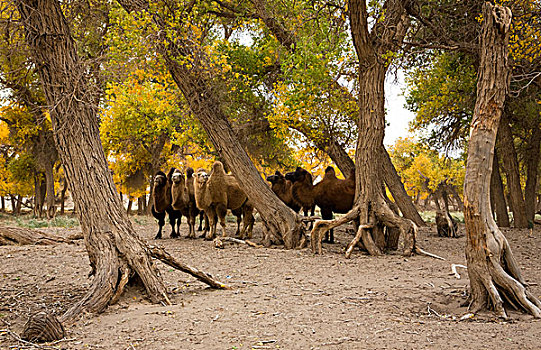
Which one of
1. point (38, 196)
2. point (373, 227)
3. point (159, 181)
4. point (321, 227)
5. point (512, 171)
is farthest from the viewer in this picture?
point (38, 196)

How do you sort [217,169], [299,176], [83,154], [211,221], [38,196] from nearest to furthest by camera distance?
[83,154] < [217,169] < [211,221] < [299,176] < [38,196]

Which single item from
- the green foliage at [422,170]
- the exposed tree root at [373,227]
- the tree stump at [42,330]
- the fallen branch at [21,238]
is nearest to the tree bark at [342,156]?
the exposed tree root at [373,227]

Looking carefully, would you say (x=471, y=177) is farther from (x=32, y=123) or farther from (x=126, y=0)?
(x=32, y=123)

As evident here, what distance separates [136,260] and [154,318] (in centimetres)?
102

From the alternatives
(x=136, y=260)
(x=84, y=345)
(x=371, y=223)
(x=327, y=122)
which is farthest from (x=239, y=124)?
(x=84, y=345)

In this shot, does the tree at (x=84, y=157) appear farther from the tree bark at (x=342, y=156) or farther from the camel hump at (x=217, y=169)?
the tree bark at (x=342, y=156)

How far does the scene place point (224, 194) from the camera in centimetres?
1158

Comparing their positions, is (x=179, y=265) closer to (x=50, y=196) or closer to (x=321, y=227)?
(x=321, y=227)

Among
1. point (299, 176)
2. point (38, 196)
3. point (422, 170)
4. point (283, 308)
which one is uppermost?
point (422, 170)

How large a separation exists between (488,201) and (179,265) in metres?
3.68

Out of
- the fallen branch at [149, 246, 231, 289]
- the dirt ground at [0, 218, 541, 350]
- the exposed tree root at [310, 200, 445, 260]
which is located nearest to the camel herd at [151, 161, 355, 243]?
the exposed tree root at [310, 200, 445, 260]

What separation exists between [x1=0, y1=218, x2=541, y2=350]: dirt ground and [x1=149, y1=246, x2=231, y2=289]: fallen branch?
15cm

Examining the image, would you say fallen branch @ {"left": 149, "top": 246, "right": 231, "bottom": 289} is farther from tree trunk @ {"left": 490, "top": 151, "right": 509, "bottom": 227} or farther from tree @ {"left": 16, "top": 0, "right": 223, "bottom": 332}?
tree trunk @ {"left": 490, "top": 151, "right": 509, "bottom": 227}

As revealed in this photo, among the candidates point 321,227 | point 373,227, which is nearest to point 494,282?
point 373,227
